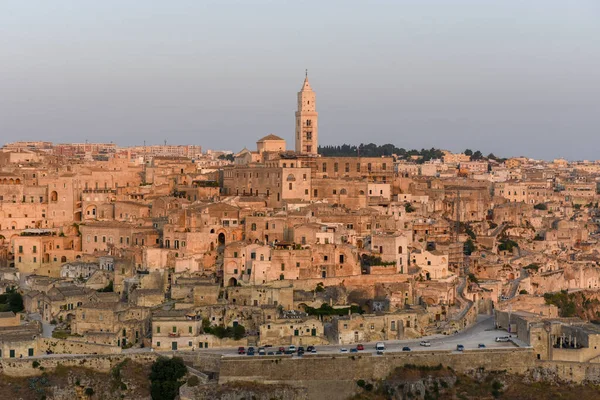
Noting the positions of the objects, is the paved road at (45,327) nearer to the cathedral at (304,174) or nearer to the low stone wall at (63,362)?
the low stone wall at (63,362)

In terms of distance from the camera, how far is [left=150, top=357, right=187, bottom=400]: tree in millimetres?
33031

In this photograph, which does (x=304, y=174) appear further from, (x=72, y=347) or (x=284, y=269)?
(x=72, y=347)

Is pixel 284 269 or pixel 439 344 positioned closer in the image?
pixel 439 344

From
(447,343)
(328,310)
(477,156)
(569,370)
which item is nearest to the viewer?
(569,370)

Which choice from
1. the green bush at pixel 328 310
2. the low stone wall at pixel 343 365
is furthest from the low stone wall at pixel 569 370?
the green bush at pixel 328 310

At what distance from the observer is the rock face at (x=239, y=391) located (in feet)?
108

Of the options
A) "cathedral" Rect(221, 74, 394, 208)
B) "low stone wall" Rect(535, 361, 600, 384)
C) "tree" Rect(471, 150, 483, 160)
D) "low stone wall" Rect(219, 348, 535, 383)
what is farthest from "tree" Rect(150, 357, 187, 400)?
"tree" Rect(471, 150, 483, 160)

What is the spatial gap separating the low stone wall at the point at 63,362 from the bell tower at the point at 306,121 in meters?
27.1

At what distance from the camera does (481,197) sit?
58.6m

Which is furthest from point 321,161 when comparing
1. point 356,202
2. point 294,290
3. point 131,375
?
point 131,375

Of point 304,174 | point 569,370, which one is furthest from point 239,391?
point 304,174

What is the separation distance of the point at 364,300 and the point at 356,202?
11.8 metres

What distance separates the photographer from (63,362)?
3391cm

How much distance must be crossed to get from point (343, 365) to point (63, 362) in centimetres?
914
